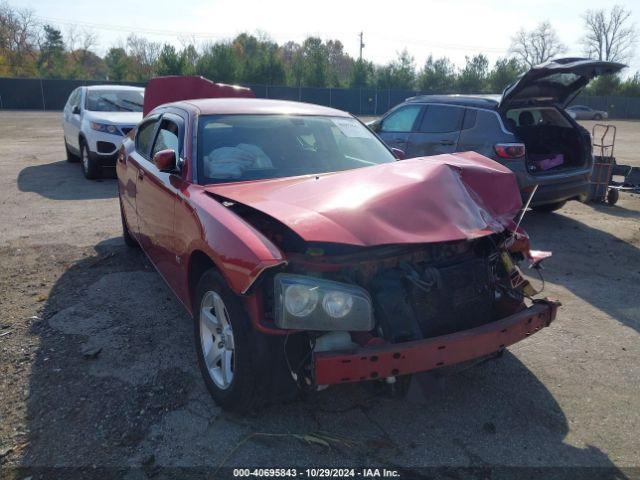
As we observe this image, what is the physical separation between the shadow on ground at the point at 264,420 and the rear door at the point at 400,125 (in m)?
5.17

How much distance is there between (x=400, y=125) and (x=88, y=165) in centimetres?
603

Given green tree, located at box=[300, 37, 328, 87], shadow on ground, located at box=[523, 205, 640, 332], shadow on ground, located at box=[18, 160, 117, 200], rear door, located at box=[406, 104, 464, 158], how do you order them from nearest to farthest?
shadow on ground, located at box=[523, 205, 640, 332] < rear door, located at box=[406, 104, 464, 158] < shadow on ground, located at box=[18, 160, 117, 200] < green tree, located at box=[300, 37, 328, 87]

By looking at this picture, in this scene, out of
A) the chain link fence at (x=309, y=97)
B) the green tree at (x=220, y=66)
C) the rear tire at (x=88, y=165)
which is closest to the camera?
the rear tire at (x=88, y=165)

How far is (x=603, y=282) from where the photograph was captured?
525 centimetres

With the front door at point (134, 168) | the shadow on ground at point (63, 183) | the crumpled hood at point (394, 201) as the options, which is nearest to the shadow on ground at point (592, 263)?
the crumpled hood at point (394, 201)

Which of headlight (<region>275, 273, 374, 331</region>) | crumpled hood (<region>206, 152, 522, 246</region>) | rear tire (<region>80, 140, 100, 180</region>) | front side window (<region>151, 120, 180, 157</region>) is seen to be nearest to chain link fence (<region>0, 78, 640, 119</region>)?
rear tire (<region>80, 140, 100, 180</region>)

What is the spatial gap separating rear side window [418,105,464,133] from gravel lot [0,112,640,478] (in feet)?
10.1

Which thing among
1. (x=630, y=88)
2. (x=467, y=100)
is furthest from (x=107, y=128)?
(x=630, y=88)

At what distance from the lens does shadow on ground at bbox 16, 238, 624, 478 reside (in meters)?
2.67

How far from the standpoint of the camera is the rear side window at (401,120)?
→ 8.25 metres

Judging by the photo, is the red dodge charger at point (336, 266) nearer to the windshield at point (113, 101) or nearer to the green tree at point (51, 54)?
the windshield at point (113, 101)

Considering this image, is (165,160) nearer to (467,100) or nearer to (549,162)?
(467,100)

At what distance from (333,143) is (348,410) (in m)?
2.19

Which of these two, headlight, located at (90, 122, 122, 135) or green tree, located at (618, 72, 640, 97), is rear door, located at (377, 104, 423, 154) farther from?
green tree, located at (618, 72, 640, 97)
